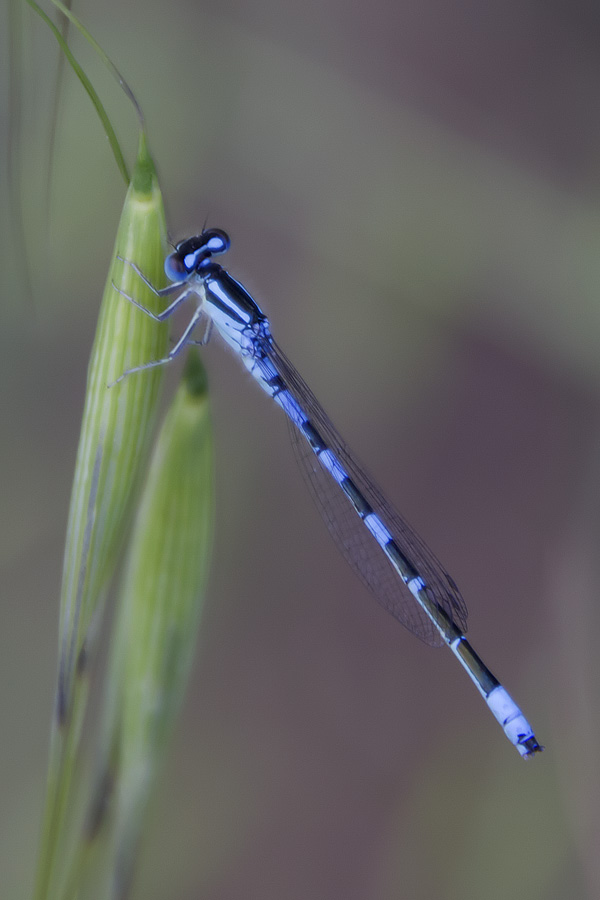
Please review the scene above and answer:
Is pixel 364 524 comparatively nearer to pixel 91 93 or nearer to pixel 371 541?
pixel 371 541

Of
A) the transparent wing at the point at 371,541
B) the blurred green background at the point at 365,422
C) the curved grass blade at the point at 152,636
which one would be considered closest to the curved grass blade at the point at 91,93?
the curved grass blade at the point at 152,636

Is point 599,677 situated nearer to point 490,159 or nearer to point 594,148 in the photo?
point 490,159

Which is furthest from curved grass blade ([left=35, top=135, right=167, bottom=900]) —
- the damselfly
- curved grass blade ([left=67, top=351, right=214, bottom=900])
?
the damselfly

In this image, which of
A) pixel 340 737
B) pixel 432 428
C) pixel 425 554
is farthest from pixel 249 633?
pixel 432 428

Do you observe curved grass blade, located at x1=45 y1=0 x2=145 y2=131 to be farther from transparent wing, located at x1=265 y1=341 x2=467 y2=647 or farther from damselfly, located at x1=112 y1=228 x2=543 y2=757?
transparent wing, located at x1=265 y1=341 x2=467 y2=647

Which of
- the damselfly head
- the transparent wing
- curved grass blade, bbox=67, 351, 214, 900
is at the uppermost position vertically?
the damselfly head

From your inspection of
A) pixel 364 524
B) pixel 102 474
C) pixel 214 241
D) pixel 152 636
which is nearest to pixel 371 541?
pixel 364 524
